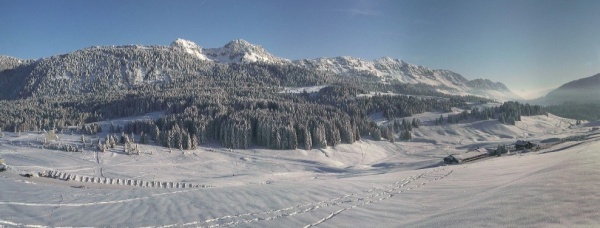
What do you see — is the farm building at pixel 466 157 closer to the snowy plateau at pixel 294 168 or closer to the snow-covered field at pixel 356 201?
the snowy plateau at pixel 294 168

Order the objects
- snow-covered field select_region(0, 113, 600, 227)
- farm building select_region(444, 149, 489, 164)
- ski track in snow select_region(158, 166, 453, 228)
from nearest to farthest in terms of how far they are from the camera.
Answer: snow-covered field select_region(0, 113, 600, 227) → ski track in snow select_region(158, 166, 453, 228) → farm building select_region(444, 149, 489, 164)

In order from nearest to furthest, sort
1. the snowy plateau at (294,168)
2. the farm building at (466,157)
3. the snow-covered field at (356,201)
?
the snow-covered field at (356,201)
the snowy plateau at (294,168)
the farm building at (466,157)

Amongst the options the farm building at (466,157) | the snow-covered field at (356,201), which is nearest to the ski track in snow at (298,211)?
the snow-covered field at (356,201)

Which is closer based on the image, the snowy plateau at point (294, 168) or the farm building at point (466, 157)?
the snowy plateau at point (294, 168)

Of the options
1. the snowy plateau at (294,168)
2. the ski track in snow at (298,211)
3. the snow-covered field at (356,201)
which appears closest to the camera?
the snow-covered field at (356,201)

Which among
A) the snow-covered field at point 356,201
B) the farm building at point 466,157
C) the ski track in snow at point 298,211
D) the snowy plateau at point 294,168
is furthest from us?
the farm building at point 466,157

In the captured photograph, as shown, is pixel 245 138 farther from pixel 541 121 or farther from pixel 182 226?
pixel 541 121

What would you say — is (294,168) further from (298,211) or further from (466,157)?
(298,211)

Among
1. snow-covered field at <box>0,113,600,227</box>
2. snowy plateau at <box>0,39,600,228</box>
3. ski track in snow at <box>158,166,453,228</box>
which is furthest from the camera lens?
ski track in snow at <box>158,166,453,228</box>

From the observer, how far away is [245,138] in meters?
97.6

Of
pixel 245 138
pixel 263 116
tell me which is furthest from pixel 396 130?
pixel 245 138

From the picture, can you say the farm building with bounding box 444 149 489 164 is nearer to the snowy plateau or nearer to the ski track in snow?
the snowy plateau

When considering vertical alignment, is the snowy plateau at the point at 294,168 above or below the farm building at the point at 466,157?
above

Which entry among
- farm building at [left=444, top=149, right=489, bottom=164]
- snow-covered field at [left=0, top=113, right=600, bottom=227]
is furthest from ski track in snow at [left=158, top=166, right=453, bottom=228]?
farm building at [left=444, top=149, right=489, bottom=164]
